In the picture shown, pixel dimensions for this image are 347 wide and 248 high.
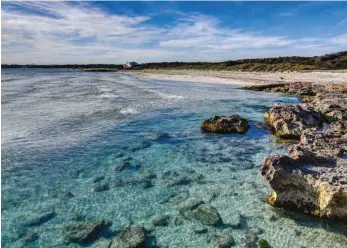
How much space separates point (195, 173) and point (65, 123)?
1480 cm

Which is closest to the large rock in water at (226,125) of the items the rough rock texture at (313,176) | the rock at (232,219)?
the rough rock texture at (313,176)

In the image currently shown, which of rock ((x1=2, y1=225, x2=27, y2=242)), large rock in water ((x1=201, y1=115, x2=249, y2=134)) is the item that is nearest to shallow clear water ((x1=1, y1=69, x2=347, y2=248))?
rock ((x1=2, y1=225, x2=27, y2=242))

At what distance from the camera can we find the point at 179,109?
31.2 metres

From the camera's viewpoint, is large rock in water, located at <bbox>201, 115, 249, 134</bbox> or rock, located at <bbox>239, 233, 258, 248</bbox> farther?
large rock in water, located at <bbox>201, 115, 249, 134</bbox>

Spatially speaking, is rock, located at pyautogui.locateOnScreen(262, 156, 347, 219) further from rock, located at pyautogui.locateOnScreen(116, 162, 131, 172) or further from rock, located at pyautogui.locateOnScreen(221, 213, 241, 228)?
rock, located at pyautogui.locateOnScreen(116, 162, 131, 172)

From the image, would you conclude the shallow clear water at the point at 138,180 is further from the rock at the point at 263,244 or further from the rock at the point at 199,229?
the rock at the point at 263,244

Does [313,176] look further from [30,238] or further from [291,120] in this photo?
[291,120]

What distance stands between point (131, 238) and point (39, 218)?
365cm

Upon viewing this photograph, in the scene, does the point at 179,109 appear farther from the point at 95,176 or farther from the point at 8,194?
the point at 8,194

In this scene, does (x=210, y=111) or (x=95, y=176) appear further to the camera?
(x=210, y=111)

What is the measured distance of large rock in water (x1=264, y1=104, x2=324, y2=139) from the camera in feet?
62.1

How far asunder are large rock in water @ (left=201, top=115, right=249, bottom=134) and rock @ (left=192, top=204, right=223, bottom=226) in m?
10.4

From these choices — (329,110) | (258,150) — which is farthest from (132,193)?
(329,110)

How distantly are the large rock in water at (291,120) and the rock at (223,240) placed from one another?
38.0ft
